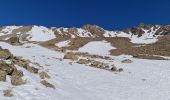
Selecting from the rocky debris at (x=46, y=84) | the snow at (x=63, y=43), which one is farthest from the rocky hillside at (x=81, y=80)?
the snow at (x=63, y=43)

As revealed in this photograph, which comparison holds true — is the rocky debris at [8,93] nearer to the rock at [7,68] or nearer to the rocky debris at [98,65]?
the rock at [7,68]

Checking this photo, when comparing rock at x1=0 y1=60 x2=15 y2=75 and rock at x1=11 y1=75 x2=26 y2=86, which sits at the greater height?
rock at x1=0 y1=60 x2=15 y2=75

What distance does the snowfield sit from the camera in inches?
877

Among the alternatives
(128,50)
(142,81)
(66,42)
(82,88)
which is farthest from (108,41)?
(82,88)

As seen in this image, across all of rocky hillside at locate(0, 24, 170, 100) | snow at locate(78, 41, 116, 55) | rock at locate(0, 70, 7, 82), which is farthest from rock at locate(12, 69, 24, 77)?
snow at locate(78, 41, 116, 55)

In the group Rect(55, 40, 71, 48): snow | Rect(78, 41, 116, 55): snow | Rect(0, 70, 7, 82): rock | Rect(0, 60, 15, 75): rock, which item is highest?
Rect(55, 40, 71, 48): snow

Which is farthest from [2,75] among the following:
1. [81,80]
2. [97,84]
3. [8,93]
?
[97,84]

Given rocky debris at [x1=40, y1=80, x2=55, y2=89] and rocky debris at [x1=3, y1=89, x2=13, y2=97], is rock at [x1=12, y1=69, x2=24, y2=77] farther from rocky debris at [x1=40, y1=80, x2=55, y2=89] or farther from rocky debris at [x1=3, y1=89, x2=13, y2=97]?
rocky debris at [x1=3, y1=89, x2=13, y2=97]

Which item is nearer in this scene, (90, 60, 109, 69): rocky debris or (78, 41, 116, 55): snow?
(90, 60, 109, 69): rocky debris

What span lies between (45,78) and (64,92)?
3578mm

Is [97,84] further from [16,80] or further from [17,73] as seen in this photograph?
[16,80]

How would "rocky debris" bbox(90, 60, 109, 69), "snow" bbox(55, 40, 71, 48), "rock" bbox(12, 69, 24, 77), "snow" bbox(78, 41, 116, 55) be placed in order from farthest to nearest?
"snow" bbox(55, 40, 71, 48)
"snow" bbox(78, 41, 116, 55)
"rocky debris" bbox(90, 60, 109, 69)
"rock" bbox(12, 69, 24, 77)

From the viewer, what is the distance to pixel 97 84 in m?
29.5

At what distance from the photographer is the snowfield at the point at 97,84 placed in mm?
22283
